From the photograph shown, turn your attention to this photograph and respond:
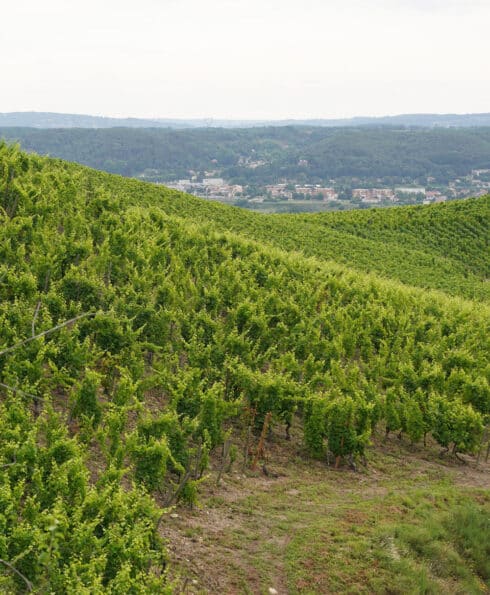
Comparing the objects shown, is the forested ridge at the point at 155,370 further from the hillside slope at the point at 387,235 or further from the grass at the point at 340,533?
the hillside slope at the point at 387,235

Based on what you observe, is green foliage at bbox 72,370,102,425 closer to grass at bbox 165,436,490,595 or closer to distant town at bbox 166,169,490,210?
grass at bbox 165,436,490,595

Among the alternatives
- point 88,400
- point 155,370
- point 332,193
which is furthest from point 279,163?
point 88,400

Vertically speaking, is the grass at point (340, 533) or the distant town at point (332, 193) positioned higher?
the distant town at point (332, 193)

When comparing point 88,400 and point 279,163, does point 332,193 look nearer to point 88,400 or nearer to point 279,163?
point 279,163

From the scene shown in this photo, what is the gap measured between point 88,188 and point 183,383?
17871 mm

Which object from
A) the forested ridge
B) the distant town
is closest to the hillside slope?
the forested ridge

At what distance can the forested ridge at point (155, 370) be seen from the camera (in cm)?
654

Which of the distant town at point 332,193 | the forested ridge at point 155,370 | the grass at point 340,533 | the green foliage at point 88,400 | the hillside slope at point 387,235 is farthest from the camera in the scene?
the distant town at point 332,193

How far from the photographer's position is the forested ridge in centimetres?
654

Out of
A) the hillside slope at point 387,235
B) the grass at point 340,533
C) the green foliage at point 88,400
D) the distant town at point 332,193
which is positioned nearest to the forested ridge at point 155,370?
the green foliage at point 88,400

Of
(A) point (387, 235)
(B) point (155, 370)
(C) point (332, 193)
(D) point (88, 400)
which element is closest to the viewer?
(D) point (88, 400)

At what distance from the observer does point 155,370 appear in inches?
442

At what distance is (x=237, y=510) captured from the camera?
356 inches

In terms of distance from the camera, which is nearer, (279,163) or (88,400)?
(88,400)
